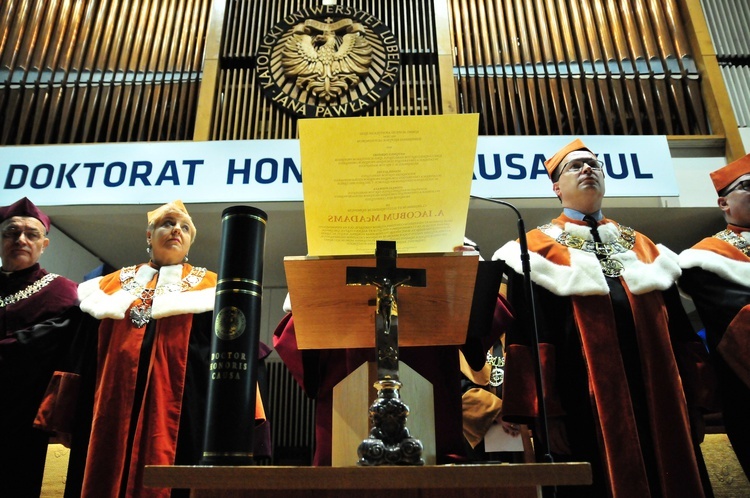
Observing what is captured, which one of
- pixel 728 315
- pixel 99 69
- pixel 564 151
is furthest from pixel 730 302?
pixel 99 69

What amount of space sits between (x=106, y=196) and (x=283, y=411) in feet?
6.22

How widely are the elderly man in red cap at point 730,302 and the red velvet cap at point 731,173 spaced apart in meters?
0.02

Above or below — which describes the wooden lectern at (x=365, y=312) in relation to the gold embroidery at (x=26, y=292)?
below

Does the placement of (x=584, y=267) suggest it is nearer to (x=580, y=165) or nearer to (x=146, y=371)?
(x=580, y=165)

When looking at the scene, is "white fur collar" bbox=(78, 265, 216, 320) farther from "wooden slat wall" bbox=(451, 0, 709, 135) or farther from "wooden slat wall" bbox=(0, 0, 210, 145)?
"wooden slat wall" bbox=(451, 0, 709, 135)

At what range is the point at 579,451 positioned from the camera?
5.76ft

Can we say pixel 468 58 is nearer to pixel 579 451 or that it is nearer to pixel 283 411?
pixel 283 411

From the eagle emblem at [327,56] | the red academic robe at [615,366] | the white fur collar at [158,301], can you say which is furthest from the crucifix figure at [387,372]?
the eagle emblem at [327,56]

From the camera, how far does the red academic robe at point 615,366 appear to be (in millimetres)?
1684

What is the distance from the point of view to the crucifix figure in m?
0.87

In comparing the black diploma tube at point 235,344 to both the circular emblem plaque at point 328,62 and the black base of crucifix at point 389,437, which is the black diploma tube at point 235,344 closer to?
the black base of crucifix at point 389,437

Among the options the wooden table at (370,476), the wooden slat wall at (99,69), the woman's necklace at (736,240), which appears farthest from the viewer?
the wooden slat wall at (99,69)

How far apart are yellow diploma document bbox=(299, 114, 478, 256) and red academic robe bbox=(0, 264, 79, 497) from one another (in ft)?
5.60

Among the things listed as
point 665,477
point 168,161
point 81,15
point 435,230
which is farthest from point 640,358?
point 81,15
